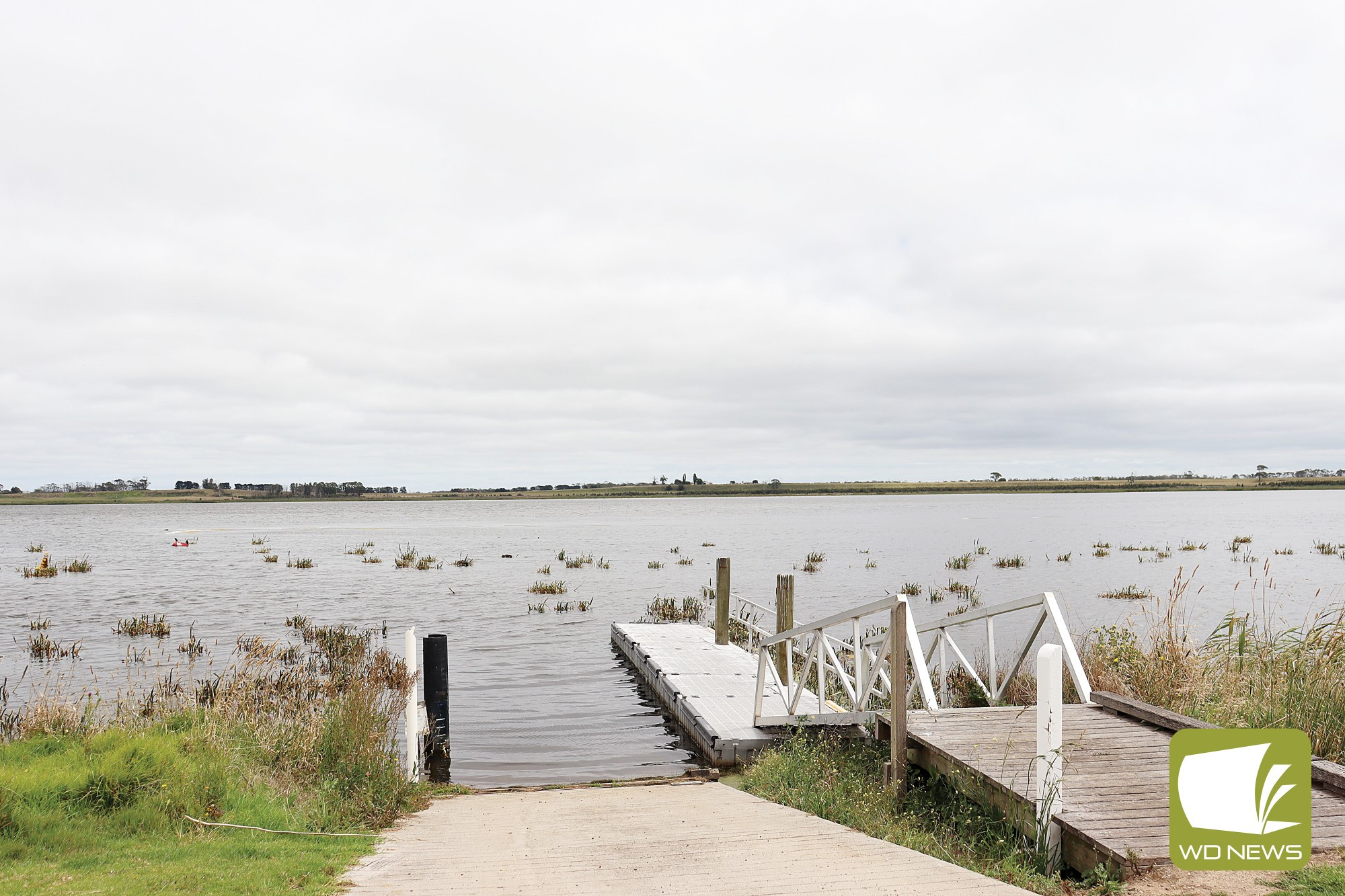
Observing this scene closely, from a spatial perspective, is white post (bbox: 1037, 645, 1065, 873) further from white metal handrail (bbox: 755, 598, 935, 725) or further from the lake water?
the lake water

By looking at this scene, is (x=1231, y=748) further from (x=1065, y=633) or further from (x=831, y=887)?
(x=831, y=887)

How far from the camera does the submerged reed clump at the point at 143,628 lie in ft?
73.9

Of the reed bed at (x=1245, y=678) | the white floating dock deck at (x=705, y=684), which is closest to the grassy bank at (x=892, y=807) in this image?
the white floating dock deck at (x=705, y=684)

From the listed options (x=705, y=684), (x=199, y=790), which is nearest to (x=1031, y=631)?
(x=705, y=684)

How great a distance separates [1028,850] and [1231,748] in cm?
196

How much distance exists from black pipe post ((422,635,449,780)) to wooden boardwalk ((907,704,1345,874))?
7.27 metres

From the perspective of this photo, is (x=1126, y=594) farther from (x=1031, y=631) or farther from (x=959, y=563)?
(x=1031, y=631)

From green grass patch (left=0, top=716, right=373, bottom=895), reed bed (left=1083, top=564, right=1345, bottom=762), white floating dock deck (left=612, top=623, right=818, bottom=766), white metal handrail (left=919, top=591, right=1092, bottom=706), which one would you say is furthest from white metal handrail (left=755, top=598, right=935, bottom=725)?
green grass patch (left=0, top=716, right=373, bottom=895)

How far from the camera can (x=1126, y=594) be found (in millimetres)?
28547

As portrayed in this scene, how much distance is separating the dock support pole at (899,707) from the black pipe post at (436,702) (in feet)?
23.3

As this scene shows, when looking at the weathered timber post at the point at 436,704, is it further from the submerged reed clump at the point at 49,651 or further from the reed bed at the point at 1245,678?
the submerged reed clump at the point at 49,651

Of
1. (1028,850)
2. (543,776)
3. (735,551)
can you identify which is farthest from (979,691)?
(735,551)

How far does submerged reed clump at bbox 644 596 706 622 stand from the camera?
2800 centimetres

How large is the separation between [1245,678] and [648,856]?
8.76 metres
